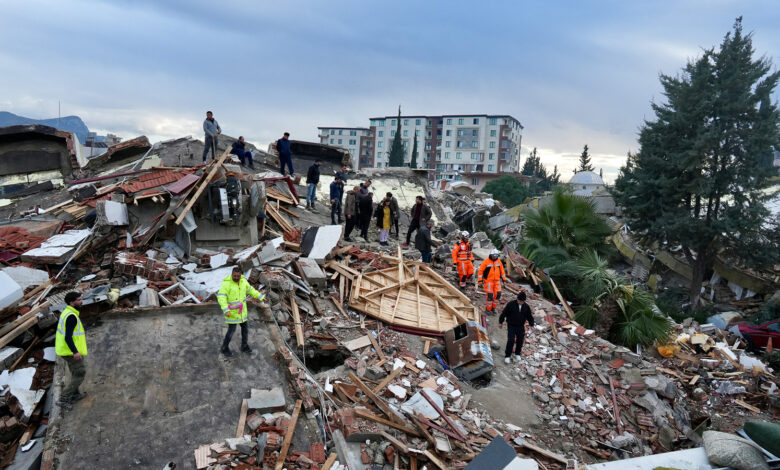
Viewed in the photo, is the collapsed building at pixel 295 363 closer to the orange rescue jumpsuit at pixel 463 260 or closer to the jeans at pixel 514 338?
the jeans at pixel 514 338

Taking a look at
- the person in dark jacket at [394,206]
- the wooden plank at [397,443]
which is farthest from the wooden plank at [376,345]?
the person in dark jacket at [394,206]

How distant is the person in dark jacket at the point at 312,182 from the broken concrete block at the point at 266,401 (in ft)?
31.9

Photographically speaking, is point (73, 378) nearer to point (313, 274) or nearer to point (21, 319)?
point (21, 319)

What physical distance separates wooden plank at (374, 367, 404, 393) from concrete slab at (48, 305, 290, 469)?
159cm

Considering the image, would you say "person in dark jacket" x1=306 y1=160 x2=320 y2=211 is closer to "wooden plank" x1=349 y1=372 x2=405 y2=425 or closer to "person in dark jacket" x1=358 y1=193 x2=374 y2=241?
"person in dark jacket" x1=358 y1=193 x2=374 y2=241

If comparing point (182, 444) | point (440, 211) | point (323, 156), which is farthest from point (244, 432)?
point (323, 156)

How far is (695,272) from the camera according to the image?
2088 centimetres

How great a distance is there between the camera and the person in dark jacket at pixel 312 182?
14.8 meters

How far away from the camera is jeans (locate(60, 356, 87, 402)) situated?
527cm

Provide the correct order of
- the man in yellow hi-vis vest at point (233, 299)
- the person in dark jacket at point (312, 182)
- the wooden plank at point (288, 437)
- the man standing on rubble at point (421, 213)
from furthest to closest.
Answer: the person in dark jacket at point (312, 182) < the man standing on rubble at point (421, 213) < the man in yellow hi-vis vest at point (233, 299) < the wooden plank at point (288, 437)

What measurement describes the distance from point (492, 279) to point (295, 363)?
218 inches

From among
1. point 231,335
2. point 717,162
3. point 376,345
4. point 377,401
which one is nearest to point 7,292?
point 231,335

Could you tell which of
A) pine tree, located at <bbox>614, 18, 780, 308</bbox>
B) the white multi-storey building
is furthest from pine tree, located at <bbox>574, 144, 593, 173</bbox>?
pine tree, located at <bbox>614, 18, 780, 308</bbox>

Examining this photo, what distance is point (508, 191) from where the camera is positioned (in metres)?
44.8
